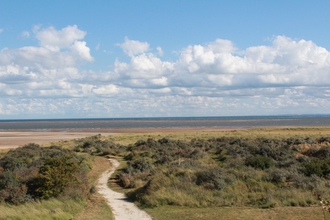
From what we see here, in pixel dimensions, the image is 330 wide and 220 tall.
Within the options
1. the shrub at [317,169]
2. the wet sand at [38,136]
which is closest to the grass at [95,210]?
the shrub at [317,169]

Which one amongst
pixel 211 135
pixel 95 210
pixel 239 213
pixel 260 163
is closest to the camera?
pixel 239 213

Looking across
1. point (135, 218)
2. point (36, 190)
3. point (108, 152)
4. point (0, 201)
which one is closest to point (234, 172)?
point (135, 218)

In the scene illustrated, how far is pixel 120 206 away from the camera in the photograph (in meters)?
16.5

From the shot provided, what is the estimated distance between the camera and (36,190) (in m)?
16.8

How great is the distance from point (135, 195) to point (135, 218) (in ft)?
13.6

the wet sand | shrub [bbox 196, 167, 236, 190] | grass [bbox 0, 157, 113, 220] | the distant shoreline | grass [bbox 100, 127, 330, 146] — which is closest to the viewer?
grass [bbox 0, 157, 113, 220]

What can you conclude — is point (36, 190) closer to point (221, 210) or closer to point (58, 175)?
point (58, 175)

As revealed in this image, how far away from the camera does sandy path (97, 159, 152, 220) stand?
47.7 ft

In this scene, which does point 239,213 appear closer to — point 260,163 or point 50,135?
point 260,163

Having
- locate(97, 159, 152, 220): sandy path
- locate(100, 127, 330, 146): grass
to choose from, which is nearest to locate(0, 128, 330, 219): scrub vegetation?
locate(97, 159, 152, 220): sandy path

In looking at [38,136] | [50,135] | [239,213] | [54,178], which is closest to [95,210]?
[54,178]

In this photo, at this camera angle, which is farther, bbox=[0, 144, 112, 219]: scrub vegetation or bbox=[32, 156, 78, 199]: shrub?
bbox=[32, 156, 78, 199]: shrub

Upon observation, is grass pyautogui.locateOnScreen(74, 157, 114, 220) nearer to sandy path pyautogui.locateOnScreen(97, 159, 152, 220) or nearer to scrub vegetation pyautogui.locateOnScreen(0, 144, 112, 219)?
scrub vegetation pyautogui.locateOnScreen(0, 144, 112, 219)

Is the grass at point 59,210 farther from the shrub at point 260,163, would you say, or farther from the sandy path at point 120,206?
the shrub at point 260,163
